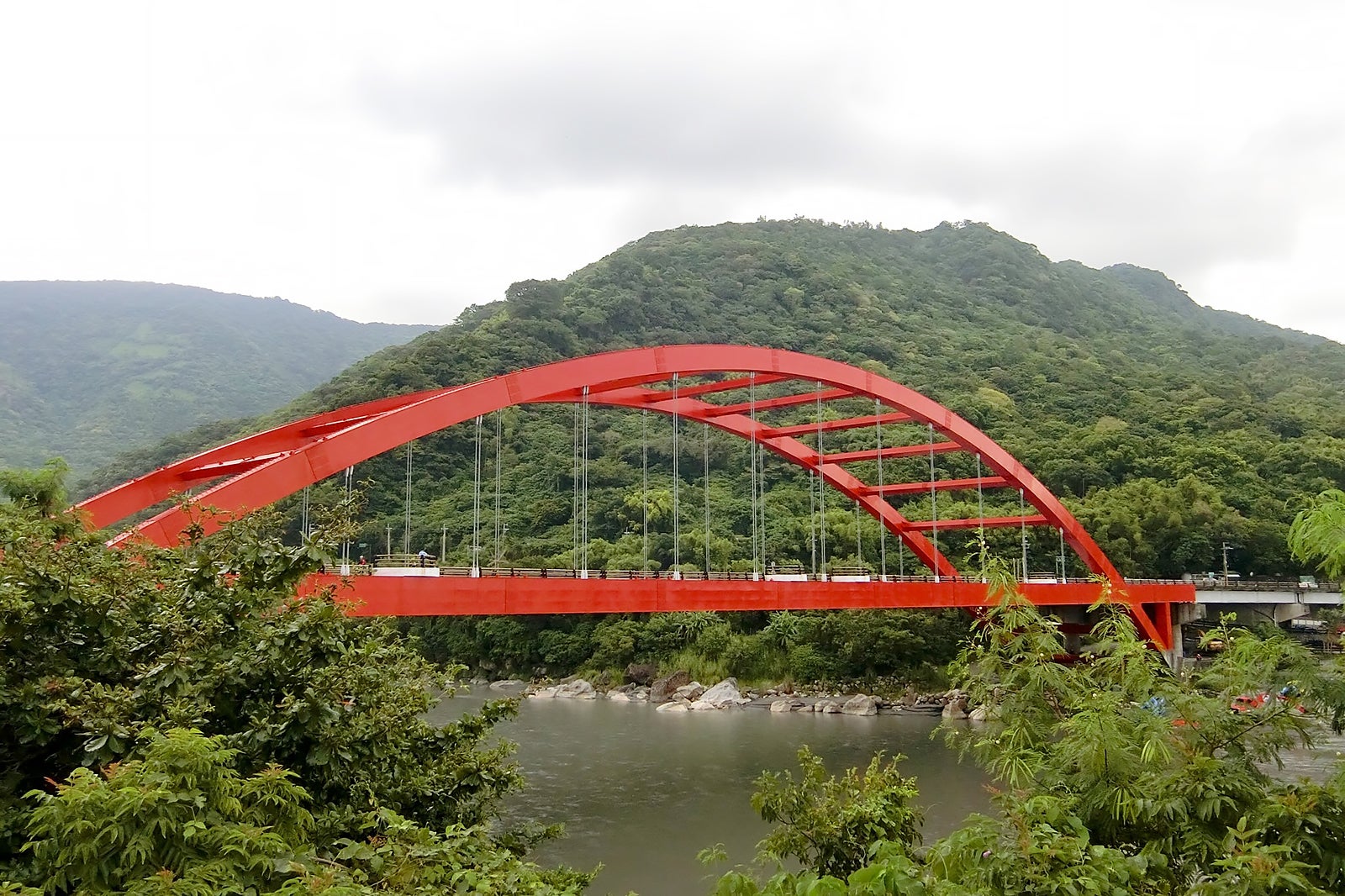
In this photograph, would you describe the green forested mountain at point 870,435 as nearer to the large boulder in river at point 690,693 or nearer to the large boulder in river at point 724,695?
the large boulder in river at point 690,693

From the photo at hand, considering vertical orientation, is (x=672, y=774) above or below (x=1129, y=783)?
below

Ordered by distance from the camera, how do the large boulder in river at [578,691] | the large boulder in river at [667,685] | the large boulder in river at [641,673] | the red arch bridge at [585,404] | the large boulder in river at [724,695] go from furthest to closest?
the large boulder in river at [641,673] < the large boulder in river at [578,691] < the large boulder in river at [667,685] < the large boulder in river at [724,695] < the red arch bridge at [585,404]

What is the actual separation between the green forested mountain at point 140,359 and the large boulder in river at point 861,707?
51040 mm

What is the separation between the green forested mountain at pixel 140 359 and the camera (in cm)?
6906

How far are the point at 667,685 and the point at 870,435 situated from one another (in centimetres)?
1812

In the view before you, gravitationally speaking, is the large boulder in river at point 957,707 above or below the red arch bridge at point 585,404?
below

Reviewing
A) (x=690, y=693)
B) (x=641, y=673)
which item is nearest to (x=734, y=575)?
(x=690, y=693)

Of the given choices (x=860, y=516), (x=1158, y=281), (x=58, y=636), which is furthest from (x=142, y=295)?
(x=58, y=636)

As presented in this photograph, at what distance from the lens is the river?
514 inches

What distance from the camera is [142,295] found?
122m

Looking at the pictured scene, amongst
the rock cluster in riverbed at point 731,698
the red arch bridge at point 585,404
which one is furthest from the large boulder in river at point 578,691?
the red arch bridge at point 585,404

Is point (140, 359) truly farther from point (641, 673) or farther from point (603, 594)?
point (603, 594)

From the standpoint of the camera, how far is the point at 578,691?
109 feet

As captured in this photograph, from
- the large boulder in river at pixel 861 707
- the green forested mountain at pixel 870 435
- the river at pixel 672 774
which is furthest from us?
the green forested mountain at pixel 870 435
